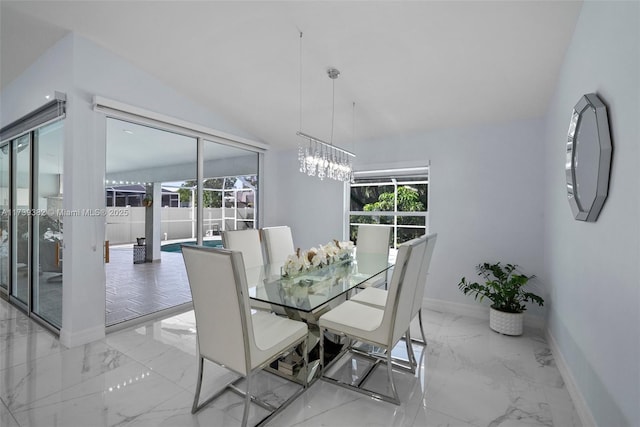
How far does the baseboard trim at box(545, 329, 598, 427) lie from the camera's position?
65.4 inches

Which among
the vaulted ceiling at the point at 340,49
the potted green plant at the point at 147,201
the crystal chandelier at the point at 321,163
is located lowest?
the potted green plant at the point at 147,201

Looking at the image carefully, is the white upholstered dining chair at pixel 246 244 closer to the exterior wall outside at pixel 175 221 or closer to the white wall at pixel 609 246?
the exterior wall outside at pixel 175 221

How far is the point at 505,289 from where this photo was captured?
2.93 m

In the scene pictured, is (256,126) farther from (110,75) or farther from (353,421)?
(353,421)

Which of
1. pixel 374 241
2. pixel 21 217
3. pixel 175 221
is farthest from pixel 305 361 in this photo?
pixel 21 217

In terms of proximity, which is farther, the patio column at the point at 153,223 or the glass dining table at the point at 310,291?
the patio column at the point at 153,223

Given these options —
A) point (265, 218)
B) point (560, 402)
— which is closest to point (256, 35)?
point (265, 218)

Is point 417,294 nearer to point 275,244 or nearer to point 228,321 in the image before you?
point 228,321

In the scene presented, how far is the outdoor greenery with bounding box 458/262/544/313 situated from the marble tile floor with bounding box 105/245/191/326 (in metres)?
3.53

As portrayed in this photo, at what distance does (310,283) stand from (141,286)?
318cm

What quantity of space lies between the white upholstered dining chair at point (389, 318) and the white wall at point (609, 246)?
927 millimetres

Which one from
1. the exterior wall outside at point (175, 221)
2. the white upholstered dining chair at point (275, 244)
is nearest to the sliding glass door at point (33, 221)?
the exterior wall outside at point (175, 221)

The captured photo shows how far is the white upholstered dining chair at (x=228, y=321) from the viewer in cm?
150

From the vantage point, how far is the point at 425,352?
259 centimetres
